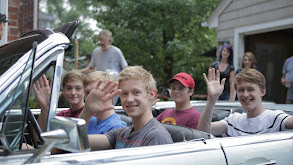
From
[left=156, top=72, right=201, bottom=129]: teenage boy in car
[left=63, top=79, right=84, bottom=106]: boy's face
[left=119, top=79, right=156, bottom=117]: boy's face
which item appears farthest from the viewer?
[left=156, top=72, right=201, bottom=129]: teenage boy in car

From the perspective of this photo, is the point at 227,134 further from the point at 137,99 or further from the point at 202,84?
the point at 202,84

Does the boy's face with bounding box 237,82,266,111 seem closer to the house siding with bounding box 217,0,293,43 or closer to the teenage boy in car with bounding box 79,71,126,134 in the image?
the teenage boy in car with bounding box 79,71,126,134

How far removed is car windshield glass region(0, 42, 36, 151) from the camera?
1.45m

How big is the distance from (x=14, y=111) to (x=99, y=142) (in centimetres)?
85

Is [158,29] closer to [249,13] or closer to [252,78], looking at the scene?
[249,13]

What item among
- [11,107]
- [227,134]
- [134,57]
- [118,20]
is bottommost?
[227,134]

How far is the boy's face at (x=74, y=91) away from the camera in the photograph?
3.03m

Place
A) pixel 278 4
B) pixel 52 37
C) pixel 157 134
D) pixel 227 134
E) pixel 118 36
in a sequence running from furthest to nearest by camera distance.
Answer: pixel 118 36 < pixel 278 4 < pixel 227 134 < pixel 157 134 < pixel 52 37

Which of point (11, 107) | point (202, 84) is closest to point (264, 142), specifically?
point (11, 107)

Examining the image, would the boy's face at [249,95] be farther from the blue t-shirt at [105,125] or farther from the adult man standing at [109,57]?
the adult man standing at [109,57]

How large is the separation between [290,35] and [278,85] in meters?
1.28

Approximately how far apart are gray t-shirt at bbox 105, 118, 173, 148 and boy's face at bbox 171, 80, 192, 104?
3.62 feet

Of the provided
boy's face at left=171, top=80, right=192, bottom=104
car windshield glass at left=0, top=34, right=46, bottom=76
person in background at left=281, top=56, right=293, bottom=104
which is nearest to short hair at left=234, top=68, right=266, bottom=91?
boy's face at left=171, top=80, right=192, bottom=104

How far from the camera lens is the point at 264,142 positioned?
2035 mm
